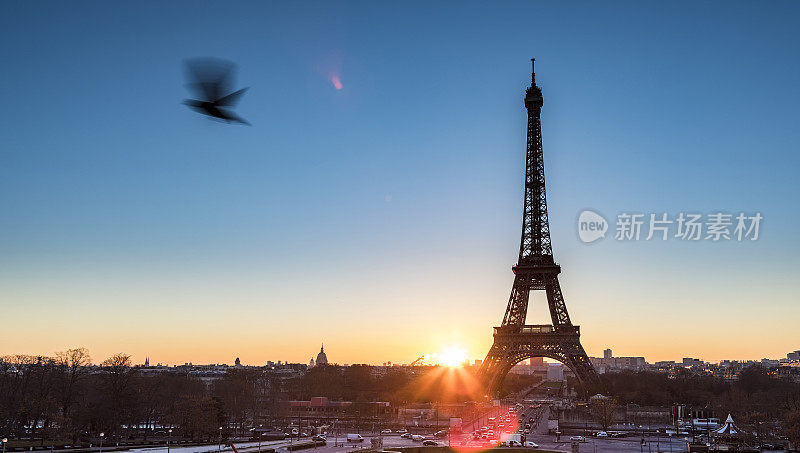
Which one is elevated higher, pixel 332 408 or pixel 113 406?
pixel 113 406

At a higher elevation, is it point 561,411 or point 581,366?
point 581,366

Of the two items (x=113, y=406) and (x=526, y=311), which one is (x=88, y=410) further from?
(x=526, y=311)

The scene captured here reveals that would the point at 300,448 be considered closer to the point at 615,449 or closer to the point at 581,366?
the point at 615,449

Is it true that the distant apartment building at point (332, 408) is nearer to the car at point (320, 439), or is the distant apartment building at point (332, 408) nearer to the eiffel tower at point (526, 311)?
the eiffel tower at point (526, 311)

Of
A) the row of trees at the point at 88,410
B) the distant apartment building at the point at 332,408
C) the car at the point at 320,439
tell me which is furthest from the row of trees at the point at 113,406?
the car at the point at 320,439

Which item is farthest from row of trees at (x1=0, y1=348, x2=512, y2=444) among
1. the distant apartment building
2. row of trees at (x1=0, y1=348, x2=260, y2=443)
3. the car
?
the car

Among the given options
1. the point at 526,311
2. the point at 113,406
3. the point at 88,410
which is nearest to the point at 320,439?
the point at 113,406

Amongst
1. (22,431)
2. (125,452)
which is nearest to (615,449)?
(125,452)

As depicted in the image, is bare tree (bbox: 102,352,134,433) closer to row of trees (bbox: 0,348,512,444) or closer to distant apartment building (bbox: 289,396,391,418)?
row of trees (bbox: 0,348,512,444)
